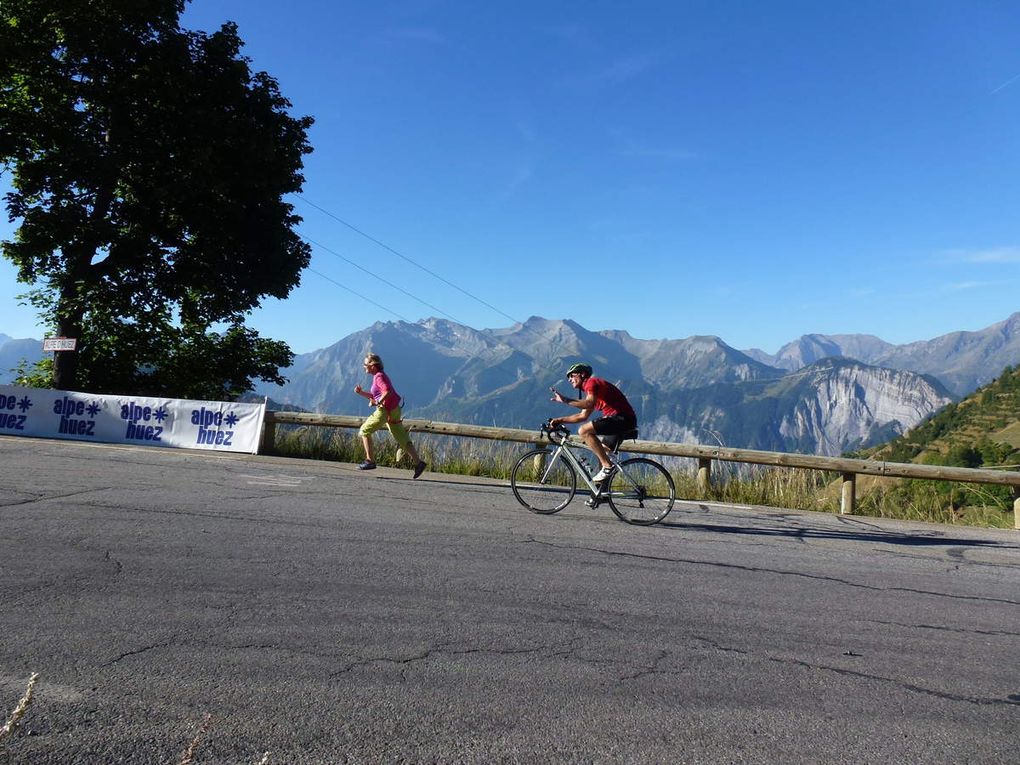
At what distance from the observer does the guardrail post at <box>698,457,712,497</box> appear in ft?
39.3

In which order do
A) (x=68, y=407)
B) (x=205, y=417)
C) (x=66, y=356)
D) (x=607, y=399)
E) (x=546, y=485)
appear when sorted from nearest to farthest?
(x=607, y=399)
(x=546, y=485)
(x=205, y=417)
(x=68, y=407)
(x=66, y=356)

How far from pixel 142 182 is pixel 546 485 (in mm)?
A: 19241

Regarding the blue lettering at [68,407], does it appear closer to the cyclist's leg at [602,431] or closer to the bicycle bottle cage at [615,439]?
the cyclist's leg at [602,431]

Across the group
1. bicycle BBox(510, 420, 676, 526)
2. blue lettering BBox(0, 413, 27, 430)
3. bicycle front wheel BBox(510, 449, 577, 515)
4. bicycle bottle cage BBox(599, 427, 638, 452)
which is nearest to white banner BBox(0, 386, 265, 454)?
blue lettering BBox(0, 413, 27, 430)

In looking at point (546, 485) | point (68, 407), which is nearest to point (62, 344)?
point (68, 407)

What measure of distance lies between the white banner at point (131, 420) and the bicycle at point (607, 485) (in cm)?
749

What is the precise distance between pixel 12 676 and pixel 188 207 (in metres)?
22.3

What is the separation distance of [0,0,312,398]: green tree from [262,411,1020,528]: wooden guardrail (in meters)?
11.4

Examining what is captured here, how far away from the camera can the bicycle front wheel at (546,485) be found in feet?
29.4

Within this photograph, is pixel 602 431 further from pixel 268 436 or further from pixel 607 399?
pixel 268 436

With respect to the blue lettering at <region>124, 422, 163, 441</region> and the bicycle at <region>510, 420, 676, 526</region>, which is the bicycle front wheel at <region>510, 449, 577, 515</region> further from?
the blue lettering at <region>124, 422, 163, 441</region>

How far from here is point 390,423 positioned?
38.5ft

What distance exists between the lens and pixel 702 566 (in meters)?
6.35

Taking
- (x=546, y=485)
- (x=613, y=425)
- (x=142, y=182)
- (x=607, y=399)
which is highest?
(x=142, y=182)
